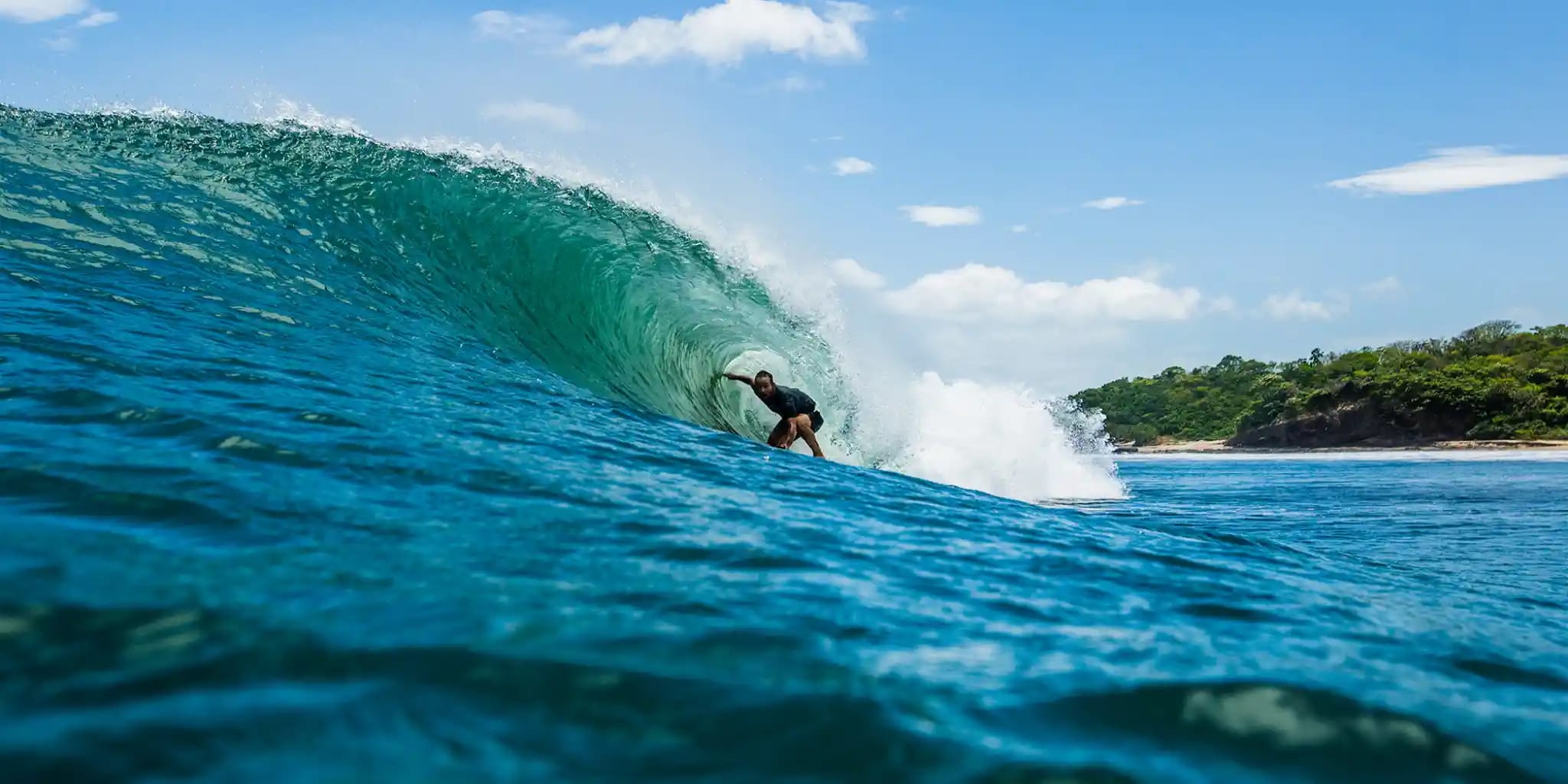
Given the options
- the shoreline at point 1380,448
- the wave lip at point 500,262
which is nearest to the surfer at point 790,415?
the wave lip at point 500,262

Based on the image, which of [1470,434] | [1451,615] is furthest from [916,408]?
[1470,434]

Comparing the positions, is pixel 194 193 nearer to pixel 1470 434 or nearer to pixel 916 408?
pixel 916 408

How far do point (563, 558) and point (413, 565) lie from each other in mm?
449

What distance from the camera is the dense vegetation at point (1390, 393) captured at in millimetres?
55594

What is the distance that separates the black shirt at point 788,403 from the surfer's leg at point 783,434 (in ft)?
0.27

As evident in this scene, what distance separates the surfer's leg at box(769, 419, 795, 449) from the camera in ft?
36.6

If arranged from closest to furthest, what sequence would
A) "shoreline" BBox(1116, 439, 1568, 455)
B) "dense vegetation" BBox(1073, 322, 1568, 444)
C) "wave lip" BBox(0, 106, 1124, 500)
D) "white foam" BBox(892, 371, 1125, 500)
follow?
"wave lip" BBox(0, 106, 1124, 500) → "white foam" BBox(892, 371, 1125, 500) → "shoreline" BBox(1116, 439, 1568, 455) → "dense vegetation" BBox(1073, 322, 1568, 444)

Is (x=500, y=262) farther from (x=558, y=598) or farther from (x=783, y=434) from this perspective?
(x=558, y=598)

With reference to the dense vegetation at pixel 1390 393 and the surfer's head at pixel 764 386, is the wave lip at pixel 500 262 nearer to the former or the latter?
the surfer's head at pixel 764 386

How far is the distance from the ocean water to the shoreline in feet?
162

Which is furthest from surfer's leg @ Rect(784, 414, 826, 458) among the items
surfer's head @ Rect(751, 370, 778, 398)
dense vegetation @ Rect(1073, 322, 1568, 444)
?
dense vegetation @ Rect(1073, 322, 1568, 444)

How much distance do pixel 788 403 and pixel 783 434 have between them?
322 mm

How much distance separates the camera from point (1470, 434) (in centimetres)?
5438

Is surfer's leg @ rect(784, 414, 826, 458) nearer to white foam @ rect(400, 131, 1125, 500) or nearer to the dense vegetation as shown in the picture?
white foam @ rect(400, 131, 1125, 500)
